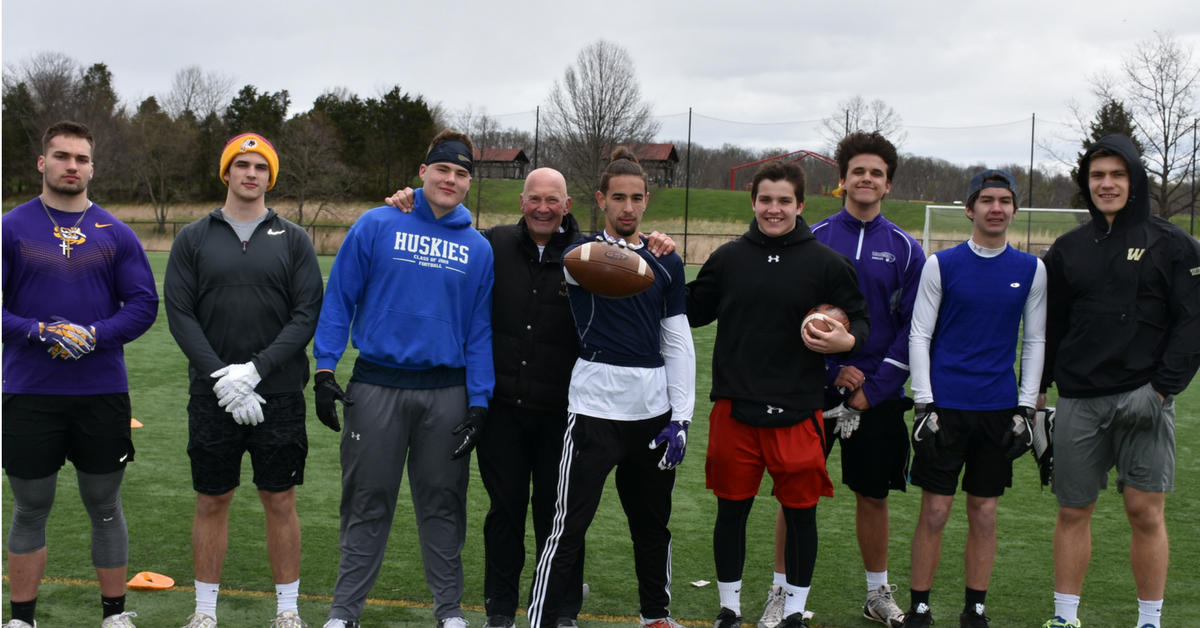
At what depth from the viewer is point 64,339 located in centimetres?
330

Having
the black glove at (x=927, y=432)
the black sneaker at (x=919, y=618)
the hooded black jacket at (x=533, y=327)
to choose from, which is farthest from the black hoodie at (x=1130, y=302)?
the hooded black jacket at (x=533, y=327)

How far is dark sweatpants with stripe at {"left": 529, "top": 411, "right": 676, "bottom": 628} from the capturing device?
3.32 m

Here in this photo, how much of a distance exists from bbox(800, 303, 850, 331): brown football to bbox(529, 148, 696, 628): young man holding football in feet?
1.66

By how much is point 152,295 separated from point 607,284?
6.55 ft

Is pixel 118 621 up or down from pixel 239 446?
down

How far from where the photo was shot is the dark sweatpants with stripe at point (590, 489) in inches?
131

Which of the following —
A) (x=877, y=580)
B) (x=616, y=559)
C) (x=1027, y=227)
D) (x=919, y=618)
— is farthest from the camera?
Result: (x=1027, y=227)

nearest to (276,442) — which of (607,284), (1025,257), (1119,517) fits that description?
(607,284)

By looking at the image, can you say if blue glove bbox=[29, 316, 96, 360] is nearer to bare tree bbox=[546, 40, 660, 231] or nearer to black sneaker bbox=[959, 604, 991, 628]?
black sneaker bbox=[959, 604, 991, 628]

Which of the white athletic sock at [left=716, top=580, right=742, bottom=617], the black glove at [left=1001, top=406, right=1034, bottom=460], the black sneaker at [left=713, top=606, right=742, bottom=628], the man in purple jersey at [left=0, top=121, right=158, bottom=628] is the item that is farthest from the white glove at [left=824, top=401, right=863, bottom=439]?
the man in purple jersey at [left=0, top=121, right=158, bottom=628]

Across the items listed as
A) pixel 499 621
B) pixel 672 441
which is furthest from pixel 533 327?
pixel 499 621

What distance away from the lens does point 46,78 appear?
51.1 m

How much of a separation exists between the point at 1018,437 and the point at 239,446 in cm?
324

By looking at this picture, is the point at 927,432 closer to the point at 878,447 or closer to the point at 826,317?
the point at 878,447
